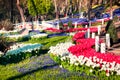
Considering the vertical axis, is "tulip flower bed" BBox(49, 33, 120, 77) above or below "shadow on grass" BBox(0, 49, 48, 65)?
above

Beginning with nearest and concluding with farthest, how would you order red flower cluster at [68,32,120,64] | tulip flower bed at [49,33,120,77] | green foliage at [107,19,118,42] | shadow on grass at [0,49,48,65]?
tulip flower bed at [49,33,120,77], red flower cluster at [68,32,120,64], shadow on grass at [0,49,48,65], green foliage at [107,19,118,42]

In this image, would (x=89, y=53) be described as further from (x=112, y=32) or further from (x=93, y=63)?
(x=112, y=32)

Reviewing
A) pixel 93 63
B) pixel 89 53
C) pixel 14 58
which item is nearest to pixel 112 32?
pixel 14 58

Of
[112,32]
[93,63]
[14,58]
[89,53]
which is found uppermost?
[93,63]

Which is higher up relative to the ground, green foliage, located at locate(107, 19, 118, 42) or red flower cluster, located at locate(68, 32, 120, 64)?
red flower cluster, located at locate(68, 32, 120, 64)

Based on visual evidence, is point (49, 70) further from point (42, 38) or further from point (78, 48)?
point (42, 38)

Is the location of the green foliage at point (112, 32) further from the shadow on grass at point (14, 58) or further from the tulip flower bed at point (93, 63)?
the tulip flower bed at point (93, 63)

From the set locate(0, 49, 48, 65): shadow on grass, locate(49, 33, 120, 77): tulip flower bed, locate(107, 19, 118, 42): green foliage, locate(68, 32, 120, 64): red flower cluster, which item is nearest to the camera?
locate(49, 33, 120, 77): tulip flower bed

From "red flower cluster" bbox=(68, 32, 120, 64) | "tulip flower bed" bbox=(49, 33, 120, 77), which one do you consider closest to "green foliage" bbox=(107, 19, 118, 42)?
"red flower cluster" bbox=(68, 32, 120, 64)

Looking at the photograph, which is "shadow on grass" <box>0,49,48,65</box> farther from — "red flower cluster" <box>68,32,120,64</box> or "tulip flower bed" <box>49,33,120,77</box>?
"tulip flower bed" <box>49,33,120,77</box>

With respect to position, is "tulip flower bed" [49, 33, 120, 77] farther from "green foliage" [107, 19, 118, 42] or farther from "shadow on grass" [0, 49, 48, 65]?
"green foliage" [107, 19, 118, 42]

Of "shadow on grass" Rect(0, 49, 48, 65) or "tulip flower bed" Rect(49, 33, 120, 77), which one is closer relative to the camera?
"tulip flower bed" Rect(49, 33, 120, 77)

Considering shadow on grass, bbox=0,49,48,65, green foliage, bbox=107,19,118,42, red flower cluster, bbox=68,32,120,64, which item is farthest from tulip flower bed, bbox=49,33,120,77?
green foliage, bbox=107,19,118,42

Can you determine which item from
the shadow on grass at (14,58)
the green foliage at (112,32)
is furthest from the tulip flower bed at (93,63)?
the green foliage at (112,32)
